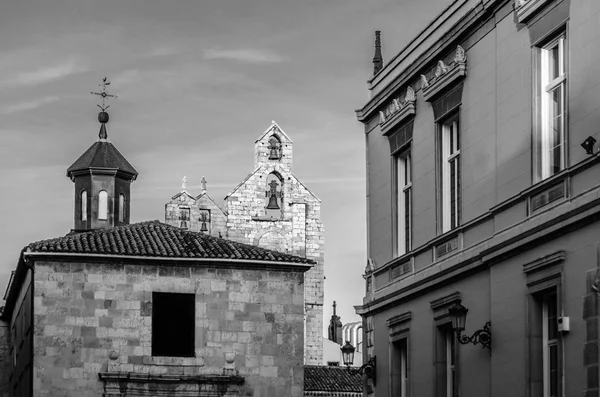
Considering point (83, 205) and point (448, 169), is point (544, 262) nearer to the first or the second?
point (448, 169)

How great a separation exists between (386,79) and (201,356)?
12609mm

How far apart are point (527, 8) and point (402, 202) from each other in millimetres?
6406

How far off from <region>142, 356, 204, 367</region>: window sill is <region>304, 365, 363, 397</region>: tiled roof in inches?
646

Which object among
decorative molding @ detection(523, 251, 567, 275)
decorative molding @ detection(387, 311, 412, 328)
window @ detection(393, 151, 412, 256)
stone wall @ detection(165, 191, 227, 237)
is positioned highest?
stone wall @ detection(165, 191, 227, 237)

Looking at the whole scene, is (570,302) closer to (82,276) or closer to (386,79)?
(386,79)

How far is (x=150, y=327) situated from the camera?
1396 inches

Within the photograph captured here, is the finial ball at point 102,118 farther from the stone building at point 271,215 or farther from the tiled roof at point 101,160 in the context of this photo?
the stone building at point 271,215

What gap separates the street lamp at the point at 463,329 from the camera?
19.7 m

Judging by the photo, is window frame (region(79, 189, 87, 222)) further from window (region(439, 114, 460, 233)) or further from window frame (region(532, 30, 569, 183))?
window frame (region(532, 30, 569, 183))

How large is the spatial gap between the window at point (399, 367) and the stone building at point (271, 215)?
43.2m

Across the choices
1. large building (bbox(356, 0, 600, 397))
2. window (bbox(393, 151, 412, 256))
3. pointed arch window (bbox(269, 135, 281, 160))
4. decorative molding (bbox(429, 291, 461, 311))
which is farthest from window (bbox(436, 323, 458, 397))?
pointed arch window (bbox(269, 135, 281, 160))

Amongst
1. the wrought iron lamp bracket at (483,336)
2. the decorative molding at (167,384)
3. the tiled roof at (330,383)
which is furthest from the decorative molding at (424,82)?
the tiled roof at (330,383)

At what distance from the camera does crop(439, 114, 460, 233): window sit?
22.0 m

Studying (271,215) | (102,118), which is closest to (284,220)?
(271,215)
